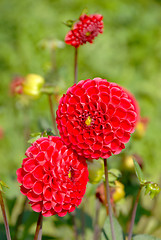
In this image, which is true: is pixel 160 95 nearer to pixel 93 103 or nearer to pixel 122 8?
pixel 122 8

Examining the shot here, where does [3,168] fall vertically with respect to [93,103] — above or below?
below

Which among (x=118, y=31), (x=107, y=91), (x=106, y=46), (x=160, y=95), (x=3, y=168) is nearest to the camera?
(x=107, y=91)

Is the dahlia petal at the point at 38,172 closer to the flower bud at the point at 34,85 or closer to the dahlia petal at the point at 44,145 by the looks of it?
the dahlia petal at the point at 44,145

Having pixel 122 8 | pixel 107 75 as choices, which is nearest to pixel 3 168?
pixel 107 75

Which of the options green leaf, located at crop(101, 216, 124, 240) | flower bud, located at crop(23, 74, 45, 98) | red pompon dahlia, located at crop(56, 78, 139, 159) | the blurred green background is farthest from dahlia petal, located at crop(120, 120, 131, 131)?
the blurred green background

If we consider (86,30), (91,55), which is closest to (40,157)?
(86,30)

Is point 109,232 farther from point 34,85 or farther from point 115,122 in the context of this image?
point 34,85

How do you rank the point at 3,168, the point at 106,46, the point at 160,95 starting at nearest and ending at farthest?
the point at 3,168 → the point at 160,95 → the point at 106,46
